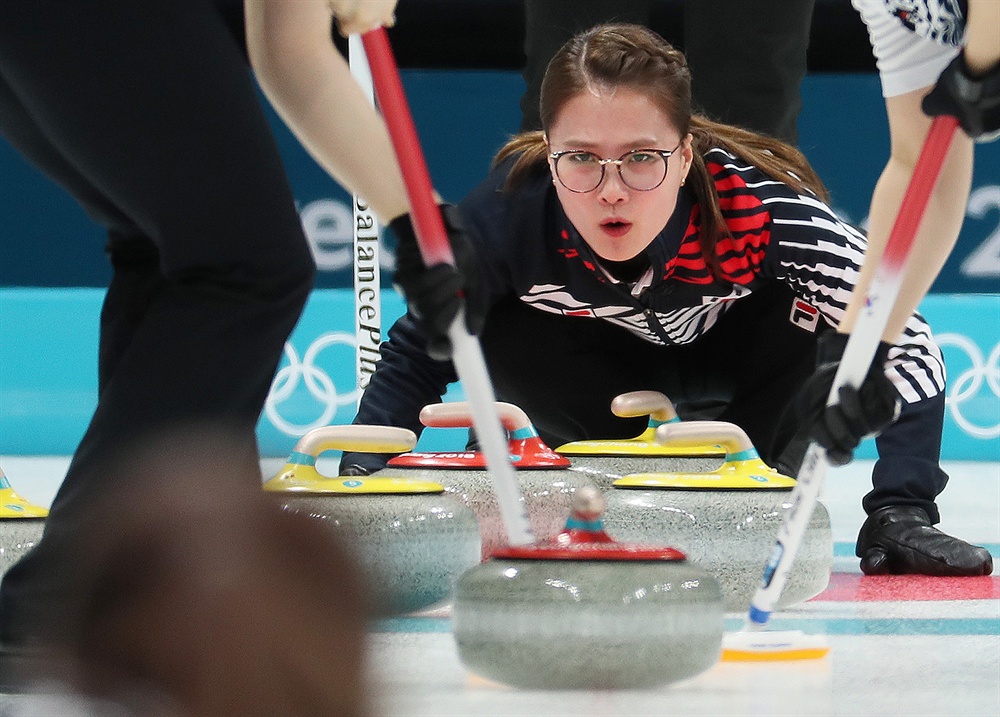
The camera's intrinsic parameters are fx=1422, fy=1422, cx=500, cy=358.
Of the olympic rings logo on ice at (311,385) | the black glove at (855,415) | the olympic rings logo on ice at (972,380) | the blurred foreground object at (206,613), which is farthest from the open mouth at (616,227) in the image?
the olympic rings logo on ice at (972,380)

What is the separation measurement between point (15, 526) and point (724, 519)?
26.7 inches

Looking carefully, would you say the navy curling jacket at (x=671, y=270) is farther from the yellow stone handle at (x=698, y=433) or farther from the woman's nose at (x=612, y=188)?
the yellow stone handle at (x=698, y=433)

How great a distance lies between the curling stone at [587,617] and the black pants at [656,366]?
1.07 metres

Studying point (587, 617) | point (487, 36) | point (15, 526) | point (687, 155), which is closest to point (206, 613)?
point (587, 617)

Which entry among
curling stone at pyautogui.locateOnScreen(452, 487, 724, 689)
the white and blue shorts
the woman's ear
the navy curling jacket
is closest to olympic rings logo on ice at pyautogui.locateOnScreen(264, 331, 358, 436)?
the navy curling jacket

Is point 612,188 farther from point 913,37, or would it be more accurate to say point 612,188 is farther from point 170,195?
point 170,195

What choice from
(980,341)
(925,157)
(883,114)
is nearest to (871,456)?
(980,341)

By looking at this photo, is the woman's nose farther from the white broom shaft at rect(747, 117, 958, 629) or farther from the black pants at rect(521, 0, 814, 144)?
the black pants at rect(521, 0, 814, 144)

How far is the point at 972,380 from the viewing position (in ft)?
11.8

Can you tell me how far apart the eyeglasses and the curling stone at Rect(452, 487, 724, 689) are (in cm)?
74

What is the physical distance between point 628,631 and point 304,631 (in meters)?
0.69

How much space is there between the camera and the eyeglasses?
1750 mm

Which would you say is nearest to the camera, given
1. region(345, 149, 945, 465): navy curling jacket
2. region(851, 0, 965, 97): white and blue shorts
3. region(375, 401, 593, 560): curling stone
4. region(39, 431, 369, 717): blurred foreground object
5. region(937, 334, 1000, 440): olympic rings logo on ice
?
region(39, 431, 369, 717): blurred foreground object

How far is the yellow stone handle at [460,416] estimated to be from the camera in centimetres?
153
